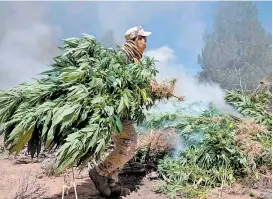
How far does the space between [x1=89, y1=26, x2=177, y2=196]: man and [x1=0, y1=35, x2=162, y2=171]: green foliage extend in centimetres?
25

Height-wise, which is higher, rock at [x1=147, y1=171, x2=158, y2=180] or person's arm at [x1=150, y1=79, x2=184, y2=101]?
person's arm at [x1=150, y1=79, x2=184, y2=101]

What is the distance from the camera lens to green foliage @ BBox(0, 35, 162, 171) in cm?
332

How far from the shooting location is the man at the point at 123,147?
13.0 ft

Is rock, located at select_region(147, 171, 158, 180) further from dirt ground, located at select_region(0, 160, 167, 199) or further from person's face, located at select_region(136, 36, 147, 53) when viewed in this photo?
person's face, located at select_region(136, 36, 147, 53)

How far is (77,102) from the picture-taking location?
11.0ft

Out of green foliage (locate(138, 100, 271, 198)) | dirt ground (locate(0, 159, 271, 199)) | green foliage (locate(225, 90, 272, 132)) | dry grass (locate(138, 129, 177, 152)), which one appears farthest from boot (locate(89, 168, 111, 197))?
green foliage (locate(225, 90, 272, 132))

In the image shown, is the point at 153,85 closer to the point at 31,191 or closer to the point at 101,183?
the point at 101,183

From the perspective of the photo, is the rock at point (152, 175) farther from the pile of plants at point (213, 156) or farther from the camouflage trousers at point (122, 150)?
the camouflage trousers at point (122, 150)

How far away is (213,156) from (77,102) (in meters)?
1.98

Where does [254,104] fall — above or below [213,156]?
above

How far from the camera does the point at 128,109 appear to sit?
3.51 m

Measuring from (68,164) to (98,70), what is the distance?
2.91 ft

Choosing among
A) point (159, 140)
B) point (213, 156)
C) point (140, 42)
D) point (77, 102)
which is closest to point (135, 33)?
point (140, 42)

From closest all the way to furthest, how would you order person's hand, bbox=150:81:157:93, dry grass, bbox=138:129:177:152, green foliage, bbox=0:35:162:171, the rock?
green foliage, bbox=0:35:162:171
person's hand, bbox=150:81:157:93
the rock
dry grass, bbox=138:129:177:152
